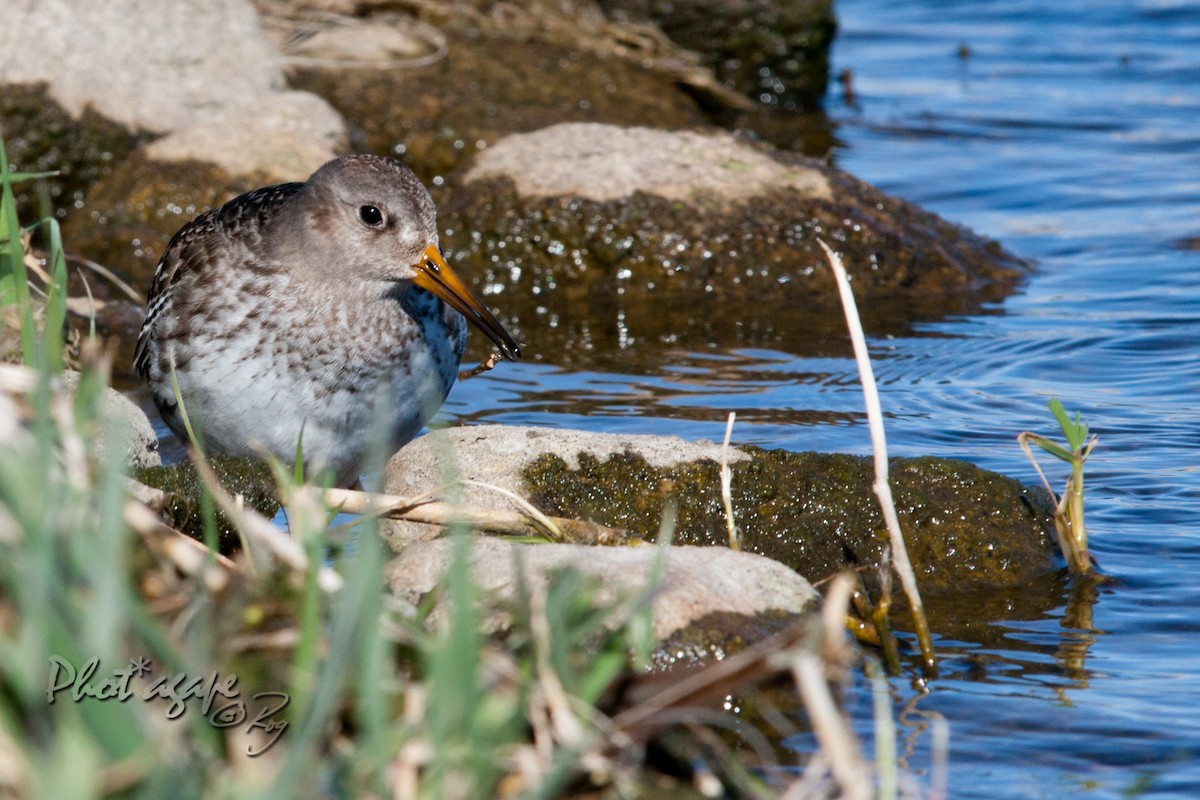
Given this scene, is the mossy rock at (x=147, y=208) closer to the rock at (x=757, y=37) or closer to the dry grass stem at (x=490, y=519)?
the dry grass stem at (x=490, y=519)

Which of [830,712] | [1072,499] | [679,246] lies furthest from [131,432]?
[679,246]

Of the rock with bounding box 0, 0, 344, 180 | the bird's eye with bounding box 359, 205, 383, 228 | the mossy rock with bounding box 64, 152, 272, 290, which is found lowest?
the mossy rock with bounding box 64, 152, 272, 290

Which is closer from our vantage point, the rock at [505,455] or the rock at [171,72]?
the rock at [505,455]

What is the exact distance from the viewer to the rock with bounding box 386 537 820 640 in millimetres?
3723

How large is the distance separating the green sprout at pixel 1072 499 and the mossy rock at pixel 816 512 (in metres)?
0.13

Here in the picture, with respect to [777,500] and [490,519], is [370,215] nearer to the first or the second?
[490,519]

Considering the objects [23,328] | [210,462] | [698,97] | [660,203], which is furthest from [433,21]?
[23,328]

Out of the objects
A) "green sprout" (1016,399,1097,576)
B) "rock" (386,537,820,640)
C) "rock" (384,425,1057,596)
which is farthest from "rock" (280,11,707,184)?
"rock" (386,537,820,640)

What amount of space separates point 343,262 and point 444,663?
3.23 metres

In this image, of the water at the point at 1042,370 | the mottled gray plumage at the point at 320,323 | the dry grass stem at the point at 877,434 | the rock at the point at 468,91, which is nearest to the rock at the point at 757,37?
the water at the point at 1042,370

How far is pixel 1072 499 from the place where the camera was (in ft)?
14.9

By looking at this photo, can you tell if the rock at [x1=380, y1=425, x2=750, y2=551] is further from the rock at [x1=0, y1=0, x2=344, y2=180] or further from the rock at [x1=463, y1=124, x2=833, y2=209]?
the rock at [x1=0, y1=0, x2=344, y2=180]

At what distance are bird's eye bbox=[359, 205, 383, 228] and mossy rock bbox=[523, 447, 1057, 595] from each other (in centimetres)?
112

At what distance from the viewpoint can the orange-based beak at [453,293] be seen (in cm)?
527
